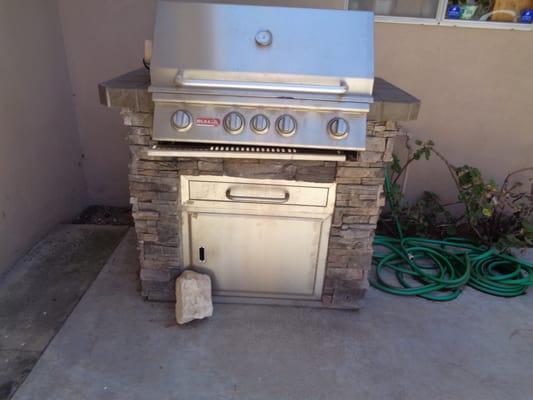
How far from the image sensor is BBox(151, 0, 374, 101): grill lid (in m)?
1.73

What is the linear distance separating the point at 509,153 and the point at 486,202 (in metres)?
0.62

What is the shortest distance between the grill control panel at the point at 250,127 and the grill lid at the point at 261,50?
0.32 ft

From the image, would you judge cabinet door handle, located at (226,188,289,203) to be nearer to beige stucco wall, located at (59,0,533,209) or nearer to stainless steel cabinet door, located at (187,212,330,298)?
stainless steel cabinet door, located at (187,212,330,298)

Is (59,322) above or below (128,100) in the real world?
below

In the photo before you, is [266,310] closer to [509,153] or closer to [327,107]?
[327,107]

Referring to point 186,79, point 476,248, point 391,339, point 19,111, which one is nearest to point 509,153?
point 476,248

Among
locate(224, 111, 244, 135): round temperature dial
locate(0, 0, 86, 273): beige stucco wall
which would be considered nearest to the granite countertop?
locate(224, 111, 244, 135): round temperature dial

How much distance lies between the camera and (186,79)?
1.71m

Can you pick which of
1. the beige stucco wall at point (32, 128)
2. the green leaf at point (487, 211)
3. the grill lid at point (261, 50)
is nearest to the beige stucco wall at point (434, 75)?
the beige stucco wall at point (32, 128)

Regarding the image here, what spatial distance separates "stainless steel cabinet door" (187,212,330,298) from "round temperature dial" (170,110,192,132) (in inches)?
19.6

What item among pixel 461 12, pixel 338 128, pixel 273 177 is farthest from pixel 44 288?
pixel 461 12

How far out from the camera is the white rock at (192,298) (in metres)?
2.01

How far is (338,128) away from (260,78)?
417 millimetres

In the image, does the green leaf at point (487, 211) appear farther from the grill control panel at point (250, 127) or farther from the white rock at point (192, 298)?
the white rock at point (192, 298)
